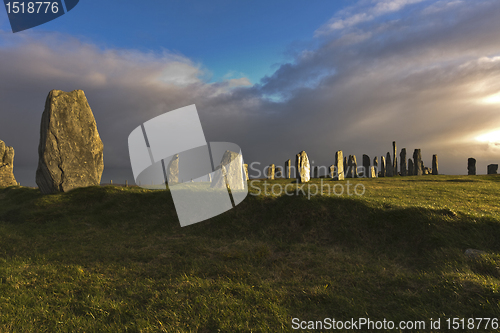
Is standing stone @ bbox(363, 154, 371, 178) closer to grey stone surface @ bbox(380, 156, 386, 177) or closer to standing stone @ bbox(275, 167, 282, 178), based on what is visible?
grey stone surface @ bbox(380, 156, 386, 177)

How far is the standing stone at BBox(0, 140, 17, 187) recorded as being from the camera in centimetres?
2933

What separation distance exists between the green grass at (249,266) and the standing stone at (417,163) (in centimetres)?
2158

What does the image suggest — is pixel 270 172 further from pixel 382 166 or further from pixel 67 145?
pixel 67 145

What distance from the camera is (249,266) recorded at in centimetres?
683

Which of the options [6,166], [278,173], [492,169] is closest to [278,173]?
[278,173]

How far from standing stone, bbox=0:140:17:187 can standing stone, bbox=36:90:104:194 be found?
61.2ft

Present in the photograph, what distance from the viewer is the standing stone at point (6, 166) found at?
29.3 m

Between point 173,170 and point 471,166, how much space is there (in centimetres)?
3089

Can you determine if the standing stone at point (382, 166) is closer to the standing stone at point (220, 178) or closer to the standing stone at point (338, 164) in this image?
the standing stone at point (338, 164)

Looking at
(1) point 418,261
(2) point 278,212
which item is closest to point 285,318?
(1) point 418,261

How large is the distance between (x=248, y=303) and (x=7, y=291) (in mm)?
4890
